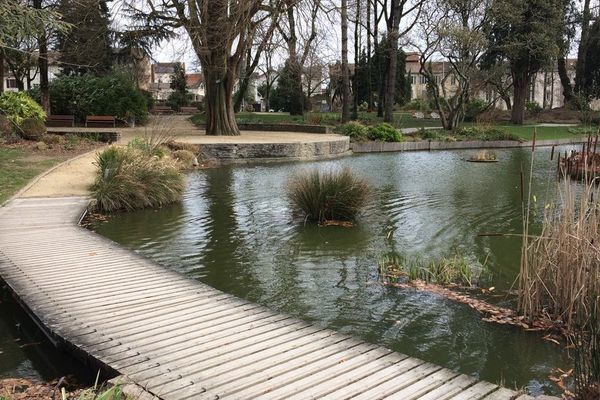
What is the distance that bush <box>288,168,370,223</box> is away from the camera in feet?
26.2

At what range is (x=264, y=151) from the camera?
1706cm

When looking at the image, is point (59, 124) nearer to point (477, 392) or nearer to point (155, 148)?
point (155, 148)

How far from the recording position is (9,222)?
7.35 metres

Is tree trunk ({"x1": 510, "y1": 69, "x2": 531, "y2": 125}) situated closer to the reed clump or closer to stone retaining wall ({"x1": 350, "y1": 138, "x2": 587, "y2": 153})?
stone retaining wall ({"x1": 350, "y1": 138, "x2": 587, "y2": 153})

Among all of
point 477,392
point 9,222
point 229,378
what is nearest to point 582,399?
point 477,392

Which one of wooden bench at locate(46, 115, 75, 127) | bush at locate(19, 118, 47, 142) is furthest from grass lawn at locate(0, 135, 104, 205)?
wooden bench at locate(46, 115, 75, 127)

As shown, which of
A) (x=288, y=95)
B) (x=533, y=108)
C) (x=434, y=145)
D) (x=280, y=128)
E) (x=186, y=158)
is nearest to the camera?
(x=186, y=158)

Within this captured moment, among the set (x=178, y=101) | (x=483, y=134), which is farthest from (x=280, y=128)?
(x=178, y=101)

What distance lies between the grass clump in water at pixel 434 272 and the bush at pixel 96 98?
20002 mm

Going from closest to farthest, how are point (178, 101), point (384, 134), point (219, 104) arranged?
point (219, 104) → point (384, 134) → point (178, 101)

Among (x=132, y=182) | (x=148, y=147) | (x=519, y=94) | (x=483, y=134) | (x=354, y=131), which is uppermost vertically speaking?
(x=519, y=94)

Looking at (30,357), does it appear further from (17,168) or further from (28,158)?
(28,158)

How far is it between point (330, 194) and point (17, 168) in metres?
7.32

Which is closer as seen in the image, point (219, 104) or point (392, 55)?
point (219, 104)
